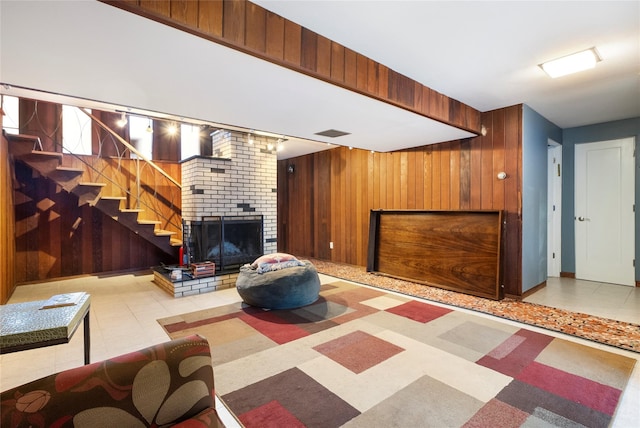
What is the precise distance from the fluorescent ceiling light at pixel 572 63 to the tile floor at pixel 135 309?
2.42 meters

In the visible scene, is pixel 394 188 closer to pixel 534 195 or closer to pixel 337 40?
pixel 534 195

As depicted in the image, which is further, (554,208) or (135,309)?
(554,208)

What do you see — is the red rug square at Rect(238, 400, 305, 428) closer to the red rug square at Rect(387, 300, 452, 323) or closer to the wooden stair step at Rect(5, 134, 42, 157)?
the red rug square at Rect(387, 300, 452, 323)

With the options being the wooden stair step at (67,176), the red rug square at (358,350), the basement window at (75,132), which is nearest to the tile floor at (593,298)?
the red rug square at (358,350)

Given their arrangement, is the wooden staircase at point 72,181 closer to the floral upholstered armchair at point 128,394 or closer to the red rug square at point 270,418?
the red rug square at point 270,418

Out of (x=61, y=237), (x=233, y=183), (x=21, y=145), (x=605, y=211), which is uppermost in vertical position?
(x=21, y=145)

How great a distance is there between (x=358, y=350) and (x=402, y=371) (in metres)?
0.42

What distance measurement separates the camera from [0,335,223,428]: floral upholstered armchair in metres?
0.83

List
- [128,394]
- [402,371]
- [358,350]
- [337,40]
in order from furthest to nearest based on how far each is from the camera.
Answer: [358,350] < [337,40] < [402,371] < [128,394]

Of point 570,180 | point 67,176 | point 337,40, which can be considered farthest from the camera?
point 570,180

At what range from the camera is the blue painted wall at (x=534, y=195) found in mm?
3926

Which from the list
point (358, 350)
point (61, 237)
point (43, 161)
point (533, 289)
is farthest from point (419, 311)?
point (61, 237)

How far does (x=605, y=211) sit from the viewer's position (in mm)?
4723

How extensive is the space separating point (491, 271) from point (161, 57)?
416 centimetres
